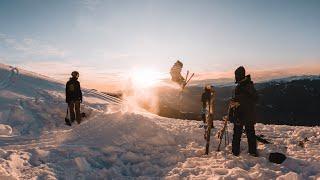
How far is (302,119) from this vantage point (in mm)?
113625

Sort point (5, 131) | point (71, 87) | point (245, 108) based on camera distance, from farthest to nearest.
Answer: point (71, 87)
point (5, 131)
point (245, 108)

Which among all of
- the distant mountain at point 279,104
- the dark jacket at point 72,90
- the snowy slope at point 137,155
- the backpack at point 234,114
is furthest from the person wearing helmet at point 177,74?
the distant mountain at point 279,104

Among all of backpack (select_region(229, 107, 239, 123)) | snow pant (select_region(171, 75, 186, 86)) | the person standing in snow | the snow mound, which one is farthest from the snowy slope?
snow pant (select_region(171, 75, 186, 86))

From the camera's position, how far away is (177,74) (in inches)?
817

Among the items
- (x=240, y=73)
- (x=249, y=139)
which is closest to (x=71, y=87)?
(x=240, y=73)

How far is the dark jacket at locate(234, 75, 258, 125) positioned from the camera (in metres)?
10.5

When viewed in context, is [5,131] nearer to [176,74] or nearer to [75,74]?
[75,74]

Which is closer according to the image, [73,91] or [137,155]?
[137,155]

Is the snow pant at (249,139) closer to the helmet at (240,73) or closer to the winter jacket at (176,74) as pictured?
the helmet at (240,73)

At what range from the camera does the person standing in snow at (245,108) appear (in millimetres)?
10453

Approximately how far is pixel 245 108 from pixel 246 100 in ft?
0.71

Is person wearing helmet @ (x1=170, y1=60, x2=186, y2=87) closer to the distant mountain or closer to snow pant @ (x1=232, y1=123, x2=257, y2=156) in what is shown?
snow pant @ (x1=232, y1=123, x2=257, y2=156)

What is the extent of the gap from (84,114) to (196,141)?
732 cm

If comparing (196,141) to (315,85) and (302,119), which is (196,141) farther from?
(315,85)
